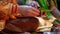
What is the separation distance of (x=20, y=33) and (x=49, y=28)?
0.20 meters

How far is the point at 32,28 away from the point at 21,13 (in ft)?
0.41

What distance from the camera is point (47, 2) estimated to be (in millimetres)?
943

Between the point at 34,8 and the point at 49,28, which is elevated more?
the point at 34,8

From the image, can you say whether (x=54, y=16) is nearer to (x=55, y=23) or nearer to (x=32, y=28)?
(x=55, y=23)

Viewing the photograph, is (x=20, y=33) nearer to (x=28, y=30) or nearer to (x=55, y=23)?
(x=28, y=30)

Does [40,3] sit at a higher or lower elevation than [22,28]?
higher

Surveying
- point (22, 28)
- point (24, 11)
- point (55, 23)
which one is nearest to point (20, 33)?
point (22, 28)

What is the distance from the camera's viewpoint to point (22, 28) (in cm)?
88

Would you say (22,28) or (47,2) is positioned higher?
(47,2)

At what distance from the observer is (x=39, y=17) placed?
91 centimetres

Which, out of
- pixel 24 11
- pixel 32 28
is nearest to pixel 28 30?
pixel 32 28

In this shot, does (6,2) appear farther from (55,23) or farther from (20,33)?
(55,23)

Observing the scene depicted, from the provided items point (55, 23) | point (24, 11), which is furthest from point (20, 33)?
point (55, 23)

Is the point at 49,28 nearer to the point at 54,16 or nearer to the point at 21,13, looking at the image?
the point at 54,16
